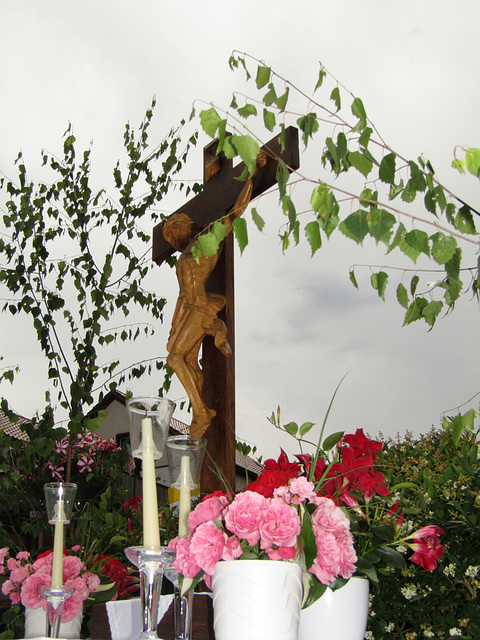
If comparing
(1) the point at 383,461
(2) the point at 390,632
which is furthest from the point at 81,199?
(2) the point at 390,632

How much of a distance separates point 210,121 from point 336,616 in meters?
0.96

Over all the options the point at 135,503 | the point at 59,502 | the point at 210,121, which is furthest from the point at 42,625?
the point at 210,121

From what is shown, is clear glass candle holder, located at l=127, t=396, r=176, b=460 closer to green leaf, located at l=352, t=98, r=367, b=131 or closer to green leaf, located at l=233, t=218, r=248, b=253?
green leaf, located at l=233, t=218, r=248, b=253

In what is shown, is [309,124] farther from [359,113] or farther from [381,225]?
[381,225]

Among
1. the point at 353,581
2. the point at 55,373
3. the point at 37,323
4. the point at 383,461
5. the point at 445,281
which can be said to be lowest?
the point at 353,581

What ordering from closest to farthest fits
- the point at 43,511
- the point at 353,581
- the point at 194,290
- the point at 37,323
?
1. the point at 353,581
2. the point at 194,290
3. the point at 43,511
4. the point at 37,323

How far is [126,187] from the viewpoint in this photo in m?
3.72

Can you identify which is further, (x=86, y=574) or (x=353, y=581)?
(x=86, y=574)

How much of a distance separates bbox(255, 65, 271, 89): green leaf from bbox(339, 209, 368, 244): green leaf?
452 millimetres

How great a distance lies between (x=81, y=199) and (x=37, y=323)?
0.77 metres

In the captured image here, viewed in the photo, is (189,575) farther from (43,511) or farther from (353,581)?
(43,511)

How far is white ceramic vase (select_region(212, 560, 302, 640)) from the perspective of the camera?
1.02m

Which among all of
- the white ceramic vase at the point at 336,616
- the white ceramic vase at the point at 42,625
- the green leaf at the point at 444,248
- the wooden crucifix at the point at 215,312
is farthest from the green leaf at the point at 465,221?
the white ceramic vase at the point at 42,625

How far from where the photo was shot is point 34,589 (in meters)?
1.63
